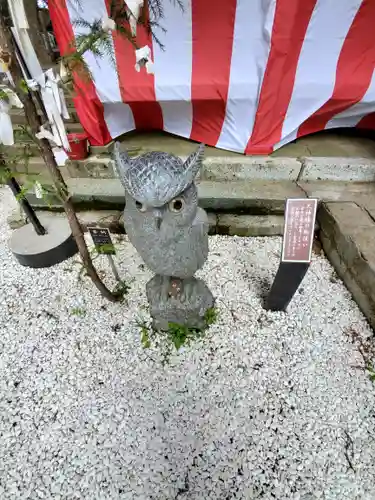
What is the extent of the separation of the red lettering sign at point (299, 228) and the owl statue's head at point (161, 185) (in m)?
0.46

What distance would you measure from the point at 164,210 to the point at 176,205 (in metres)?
0.04

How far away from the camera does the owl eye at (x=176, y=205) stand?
0.95 meters

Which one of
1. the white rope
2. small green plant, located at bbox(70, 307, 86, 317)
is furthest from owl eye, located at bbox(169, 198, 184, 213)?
small green plant, located at bbox(70, 307, 86, 317)

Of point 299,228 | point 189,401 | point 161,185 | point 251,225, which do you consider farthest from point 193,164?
point 251,225

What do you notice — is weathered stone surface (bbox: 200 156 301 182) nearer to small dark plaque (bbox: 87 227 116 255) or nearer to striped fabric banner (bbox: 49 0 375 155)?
striped fabric banner (bbox: 49 0 375 155)

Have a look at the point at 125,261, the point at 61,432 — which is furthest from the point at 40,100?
the point at 61,432

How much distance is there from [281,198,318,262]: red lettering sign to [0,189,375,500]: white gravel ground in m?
0.51

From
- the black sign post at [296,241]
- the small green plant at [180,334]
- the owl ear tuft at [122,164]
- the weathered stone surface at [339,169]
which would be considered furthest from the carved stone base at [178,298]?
the weathered stone surface at [339,169]

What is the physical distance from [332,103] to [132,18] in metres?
1.86

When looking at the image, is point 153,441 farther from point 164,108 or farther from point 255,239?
point 164,108

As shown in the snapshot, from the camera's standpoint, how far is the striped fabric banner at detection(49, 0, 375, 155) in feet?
6.00

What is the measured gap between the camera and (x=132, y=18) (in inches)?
33.1

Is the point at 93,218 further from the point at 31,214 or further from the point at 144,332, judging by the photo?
the point at 144,332

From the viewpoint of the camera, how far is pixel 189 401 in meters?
1.33
